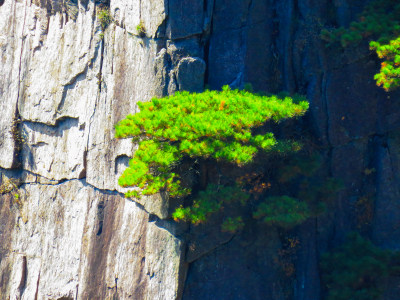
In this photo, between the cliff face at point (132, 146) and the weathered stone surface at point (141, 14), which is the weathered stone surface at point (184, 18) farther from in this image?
the weathered stone surface at point (141, 14)

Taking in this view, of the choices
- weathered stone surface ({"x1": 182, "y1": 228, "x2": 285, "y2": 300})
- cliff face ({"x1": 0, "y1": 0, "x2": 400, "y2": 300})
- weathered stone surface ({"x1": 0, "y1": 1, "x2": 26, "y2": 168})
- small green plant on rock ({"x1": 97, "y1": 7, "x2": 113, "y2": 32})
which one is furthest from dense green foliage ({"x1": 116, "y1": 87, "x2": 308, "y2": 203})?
weathered stone surface ({"x1": 0, "y1": 1, "x2": 26, "y2": 168})

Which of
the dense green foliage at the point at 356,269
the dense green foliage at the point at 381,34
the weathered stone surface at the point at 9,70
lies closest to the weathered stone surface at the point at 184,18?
the dense green foliage at the point at 381,34

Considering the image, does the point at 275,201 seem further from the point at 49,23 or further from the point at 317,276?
the point at 49,23

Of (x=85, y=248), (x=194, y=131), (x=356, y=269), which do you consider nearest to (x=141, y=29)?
(x=194, y=131)

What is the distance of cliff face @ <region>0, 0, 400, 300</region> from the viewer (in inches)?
330

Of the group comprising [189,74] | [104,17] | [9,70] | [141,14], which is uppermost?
[104,17]

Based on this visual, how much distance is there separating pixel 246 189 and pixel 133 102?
2.60 metres

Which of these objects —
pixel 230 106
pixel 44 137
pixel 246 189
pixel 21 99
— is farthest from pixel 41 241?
pixel 230 106

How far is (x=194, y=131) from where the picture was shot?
7.05 m

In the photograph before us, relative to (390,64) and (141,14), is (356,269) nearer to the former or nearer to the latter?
(390,64)

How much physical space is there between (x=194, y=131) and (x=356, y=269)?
4.20 m

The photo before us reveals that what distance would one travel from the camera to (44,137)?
409 inches

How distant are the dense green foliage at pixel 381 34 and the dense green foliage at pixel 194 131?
1807 mm

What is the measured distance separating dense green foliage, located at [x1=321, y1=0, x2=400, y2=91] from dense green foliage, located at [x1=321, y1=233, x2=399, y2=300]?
3.01 m
